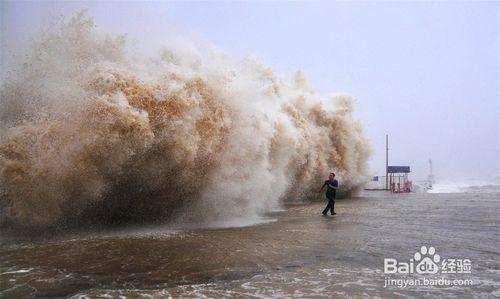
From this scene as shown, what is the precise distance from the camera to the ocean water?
187 inches

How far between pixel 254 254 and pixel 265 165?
274 inches

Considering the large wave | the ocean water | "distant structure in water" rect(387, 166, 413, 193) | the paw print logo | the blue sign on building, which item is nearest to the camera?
the ocean water

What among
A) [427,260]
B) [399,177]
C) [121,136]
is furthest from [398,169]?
[121,136]

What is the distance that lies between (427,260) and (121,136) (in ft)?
21.9

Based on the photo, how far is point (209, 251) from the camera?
6965 millimetres

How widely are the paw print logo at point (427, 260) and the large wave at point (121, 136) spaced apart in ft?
18.8

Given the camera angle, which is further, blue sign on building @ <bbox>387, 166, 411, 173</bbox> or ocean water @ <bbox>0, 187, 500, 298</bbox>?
blue sign on building @ <bbox>387, 166, 411, 173</bbox>

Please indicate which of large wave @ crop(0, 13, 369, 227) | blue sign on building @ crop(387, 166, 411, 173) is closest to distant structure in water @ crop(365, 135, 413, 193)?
blue sign on building @ crop(387, 166, 411, 173)

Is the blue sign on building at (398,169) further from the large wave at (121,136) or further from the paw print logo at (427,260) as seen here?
the paw print logo at (427,260)

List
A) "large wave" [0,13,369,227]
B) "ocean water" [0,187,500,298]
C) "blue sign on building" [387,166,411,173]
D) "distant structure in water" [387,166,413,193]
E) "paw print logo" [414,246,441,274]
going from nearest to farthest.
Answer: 1. "ocean water" [0,187,500,298]
2. "paw print logo" [414,246,441,274]
3. "large wave" [0,13,369,227]
4. "distant structure in water" [387,166,413,193]
5. "blue sign on building" [387,166,411,173]

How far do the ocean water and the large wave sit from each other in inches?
37.5

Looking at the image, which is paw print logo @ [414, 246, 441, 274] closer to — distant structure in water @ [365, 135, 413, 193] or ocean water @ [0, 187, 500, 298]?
ocean water @ [0, 187, 500, 298]

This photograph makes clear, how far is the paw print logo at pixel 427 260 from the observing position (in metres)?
5.84

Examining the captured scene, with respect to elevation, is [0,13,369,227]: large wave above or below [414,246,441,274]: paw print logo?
above
